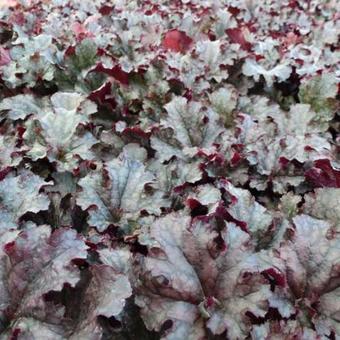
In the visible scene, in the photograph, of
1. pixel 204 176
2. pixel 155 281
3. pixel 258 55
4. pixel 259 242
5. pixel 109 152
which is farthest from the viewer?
pixel 258 55

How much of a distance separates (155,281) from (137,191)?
1.81 ft

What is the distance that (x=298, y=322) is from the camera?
1.40m

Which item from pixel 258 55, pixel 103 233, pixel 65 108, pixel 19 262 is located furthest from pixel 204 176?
pixel 258 55

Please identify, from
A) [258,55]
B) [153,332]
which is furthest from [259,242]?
[258,55]

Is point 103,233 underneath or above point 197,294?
underneath

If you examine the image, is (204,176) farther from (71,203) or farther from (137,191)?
(71,203)

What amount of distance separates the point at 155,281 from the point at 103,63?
158 centimetres

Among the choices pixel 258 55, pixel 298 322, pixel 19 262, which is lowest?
pixel 258 55

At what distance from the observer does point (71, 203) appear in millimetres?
1850

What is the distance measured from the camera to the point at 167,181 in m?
2.02

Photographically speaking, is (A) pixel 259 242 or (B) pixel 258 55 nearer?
(A) pixel 259 242

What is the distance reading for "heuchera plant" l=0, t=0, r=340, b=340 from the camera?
135cm

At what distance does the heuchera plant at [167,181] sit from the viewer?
1353 millimetres

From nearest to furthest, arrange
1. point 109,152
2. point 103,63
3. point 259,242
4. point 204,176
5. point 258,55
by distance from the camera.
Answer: point 259,242
point 204,176
point 109,152
point 103,63
point 258,55
